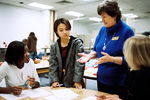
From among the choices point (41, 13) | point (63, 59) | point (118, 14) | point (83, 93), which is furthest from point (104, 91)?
point (41, 13)

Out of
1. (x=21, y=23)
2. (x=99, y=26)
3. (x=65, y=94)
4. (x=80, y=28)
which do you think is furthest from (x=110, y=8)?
(x=99, y=26)

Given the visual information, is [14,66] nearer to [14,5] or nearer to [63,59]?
[63,59]

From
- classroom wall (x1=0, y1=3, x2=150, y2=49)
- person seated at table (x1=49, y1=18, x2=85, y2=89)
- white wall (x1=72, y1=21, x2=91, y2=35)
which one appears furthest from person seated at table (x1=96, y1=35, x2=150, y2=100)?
white wall (x1=72, y1=21, x2=91, y2=35)

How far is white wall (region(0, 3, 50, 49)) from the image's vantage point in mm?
7355

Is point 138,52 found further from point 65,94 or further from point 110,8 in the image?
point 65,94

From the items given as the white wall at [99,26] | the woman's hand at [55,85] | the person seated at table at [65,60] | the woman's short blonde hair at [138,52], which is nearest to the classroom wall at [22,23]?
the white wall at [99,26]

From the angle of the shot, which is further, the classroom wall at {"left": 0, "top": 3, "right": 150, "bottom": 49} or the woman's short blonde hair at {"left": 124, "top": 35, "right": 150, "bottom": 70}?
the classroom wall at {"left": 0, "top": 3, "right": 150, "bottom": 49}

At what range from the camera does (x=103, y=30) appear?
162 centimetres

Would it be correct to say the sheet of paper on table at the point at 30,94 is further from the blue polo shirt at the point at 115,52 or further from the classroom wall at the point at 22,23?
the classroom wall at the point at 22,23

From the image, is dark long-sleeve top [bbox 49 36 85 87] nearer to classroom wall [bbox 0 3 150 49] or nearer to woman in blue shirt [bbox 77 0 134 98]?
woman in blue shirt [bbox 77 0 134 98]

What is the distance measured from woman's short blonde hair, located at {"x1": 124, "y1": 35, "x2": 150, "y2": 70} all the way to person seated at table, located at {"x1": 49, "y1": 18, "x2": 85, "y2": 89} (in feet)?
2.64

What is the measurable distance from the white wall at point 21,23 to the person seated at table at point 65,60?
6.50 meters

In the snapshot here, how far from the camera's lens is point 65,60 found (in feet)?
5.84

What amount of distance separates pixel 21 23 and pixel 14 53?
706cm
